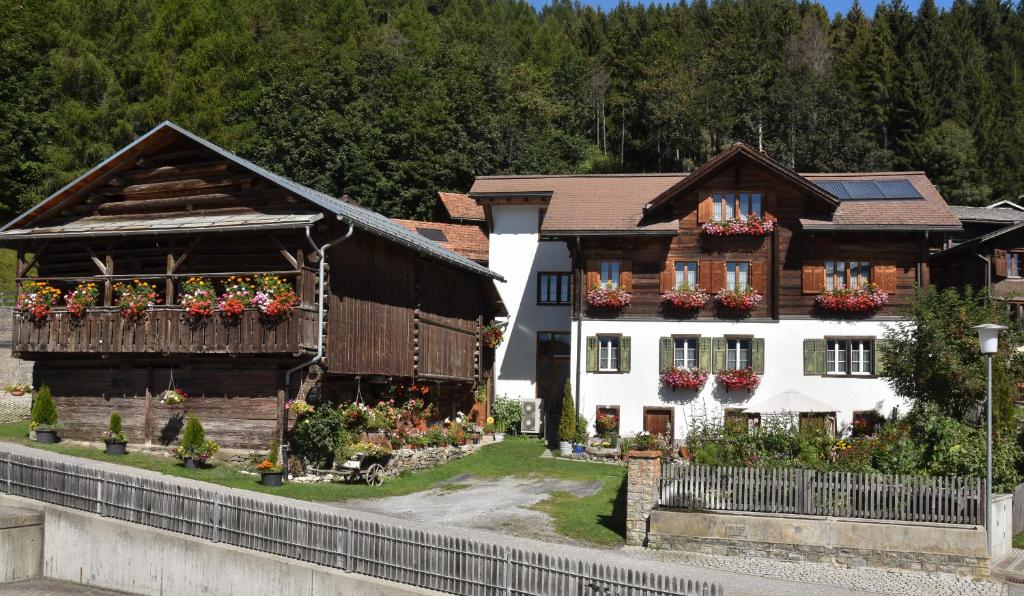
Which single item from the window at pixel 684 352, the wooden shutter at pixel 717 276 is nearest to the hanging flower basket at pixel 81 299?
the window at pixel 684 352

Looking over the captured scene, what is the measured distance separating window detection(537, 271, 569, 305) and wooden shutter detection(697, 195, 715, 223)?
7.11m

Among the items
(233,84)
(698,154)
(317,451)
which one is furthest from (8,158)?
(698,154)

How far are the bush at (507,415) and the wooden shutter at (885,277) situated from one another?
13.3 meters

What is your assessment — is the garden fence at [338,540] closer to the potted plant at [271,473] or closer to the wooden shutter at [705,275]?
the potted plant at [271,473]

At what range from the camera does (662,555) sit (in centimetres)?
1884

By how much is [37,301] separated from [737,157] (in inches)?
851

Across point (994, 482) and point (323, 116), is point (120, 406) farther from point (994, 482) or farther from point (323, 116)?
point (323, 116)

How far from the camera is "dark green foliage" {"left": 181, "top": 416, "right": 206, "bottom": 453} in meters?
23.9

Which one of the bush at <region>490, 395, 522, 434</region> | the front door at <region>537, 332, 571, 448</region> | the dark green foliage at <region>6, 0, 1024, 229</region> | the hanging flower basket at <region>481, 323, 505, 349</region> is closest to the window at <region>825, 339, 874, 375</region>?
the front door at <region>537, 332, 571, 448</region>

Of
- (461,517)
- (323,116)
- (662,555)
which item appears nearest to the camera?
(662,555)

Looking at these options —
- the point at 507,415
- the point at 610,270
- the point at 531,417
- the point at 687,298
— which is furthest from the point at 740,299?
the point at 507,415

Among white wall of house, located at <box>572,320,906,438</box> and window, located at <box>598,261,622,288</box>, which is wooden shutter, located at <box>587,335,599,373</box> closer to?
white wall of house, located at <box>572,320,906,438</box>

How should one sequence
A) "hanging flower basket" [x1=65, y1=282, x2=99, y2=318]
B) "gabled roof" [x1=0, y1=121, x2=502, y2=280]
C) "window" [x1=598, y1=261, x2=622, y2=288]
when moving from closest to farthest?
"gabled roof" [x1=0, y1=121, x2=502, y2=280] < "hanging flower basket" [x1=65, y1=282, x2=99, y2=318] < "window" [x1=598, y1=261, x2=622, y2=288]

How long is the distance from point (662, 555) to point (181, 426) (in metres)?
13.1
